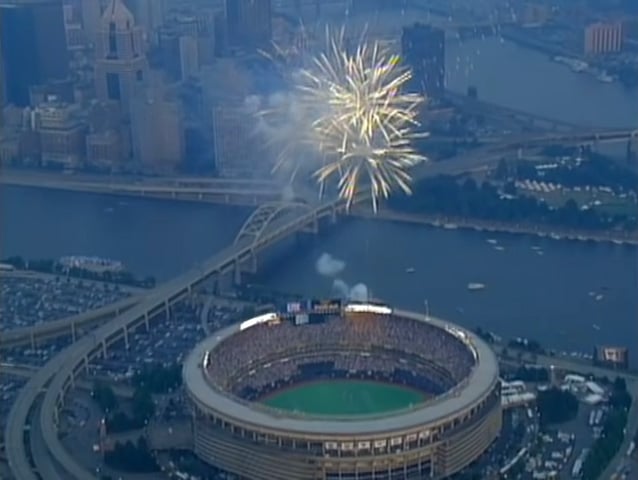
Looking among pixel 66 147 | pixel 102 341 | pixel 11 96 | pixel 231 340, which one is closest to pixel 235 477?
pixel 231 340

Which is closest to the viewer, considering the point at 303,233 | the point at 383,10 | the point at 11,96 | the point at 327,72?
the point at 327,72

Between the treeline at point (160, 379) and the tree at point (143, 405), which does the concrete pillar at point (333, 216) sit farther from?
the tree at point (143, 405)

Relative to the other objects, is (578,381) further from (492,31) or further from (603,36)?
(492,31)

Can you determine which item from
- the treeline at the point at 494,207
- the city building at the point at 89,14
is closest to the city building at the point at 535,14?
the city building at the point at 89,14

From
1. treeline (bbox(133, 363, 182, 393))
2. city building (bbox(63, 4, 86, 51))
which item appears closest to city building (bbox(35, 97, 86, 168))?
city building (bbox(63, 4, 86, 51))

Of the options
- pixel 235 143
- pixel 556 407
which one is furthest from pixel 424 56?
pixel 556 407

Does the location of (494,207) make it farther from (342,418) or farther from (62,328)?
(342,418)
